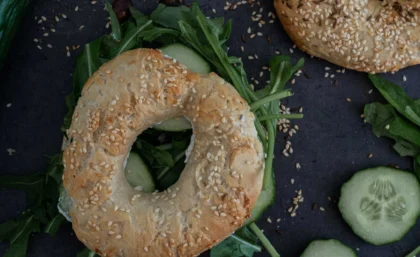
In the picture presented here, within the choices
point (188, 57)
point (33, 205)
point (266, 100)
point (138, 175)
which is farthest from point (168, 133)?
point (33, 205)

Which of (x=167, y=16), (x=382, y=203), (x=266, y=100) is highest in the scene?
(x=167, y=16)

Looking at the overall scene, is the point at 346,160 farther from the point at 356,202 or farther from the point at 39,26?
the point at 39,26

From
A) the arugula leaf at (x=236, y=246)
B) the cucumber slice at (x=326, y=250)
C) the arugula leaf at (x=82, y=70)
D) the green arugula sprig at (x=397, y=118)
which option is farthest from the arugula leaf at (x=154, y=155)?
the green arugula sprig at (x=397, y=118)

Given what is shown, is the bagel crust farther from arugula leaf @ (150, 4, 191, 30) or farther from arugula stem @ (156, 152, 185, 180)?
arugula leaf @ (150, 4, 191, 30)

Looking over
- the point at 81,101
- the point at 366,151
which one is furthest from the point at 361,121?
the point at 81,101

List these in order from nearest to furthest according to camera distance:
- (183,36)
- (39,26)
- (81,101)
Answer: (81,101), (183,36), (39,26)

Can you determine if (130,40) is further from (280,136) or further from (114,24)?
(280,136)

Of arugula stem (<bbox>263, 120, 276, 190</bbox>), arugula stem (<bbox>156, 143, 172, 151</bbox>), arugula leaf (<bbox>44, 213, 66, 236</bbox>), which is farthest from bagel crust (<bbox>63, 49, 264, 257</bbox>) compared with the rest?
arugula leaf (<bbox>44, 213, 66, 236</bbox>)

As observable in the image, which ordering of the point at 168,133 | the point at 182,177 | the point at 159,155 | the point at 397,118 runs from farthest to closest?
the point at 397,118, the point at 168,133, the point at 159,155, the point at 182,177
